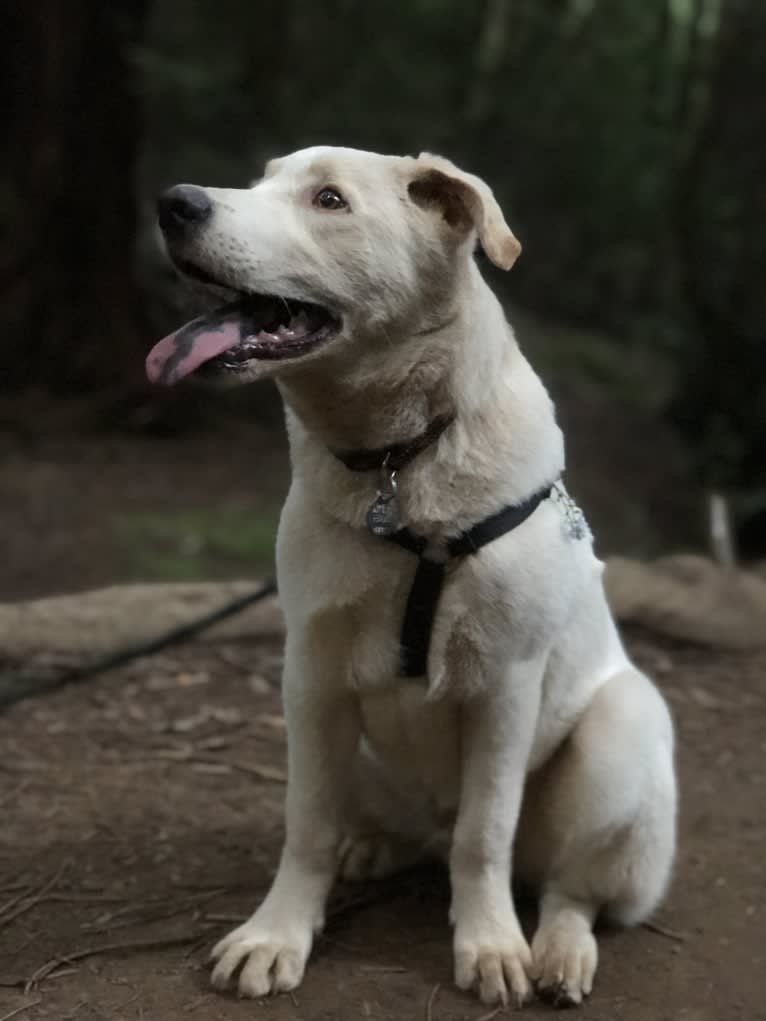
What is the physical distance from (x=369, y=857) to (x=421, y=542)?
4.04ft

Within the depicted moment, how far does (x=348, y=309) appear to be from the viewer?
2.95 m

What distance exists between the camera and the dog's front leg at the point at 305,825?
3.19 m

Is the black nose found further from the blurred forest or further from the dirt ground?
the blurred forest

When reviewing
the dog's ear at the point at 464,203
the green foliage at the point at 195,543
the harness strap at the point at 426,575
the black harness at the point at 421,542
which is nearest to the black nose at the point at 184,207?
the dog's ear at the point at 464,203

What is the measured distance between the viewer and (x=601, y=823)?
3.33 metres

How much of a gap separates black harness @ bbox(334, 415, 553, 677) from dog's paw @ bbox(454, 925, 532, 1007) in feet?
2.27

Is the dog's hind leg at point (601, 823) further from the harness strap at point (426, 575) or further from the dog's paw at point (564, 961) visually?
the harness strap at point (426, 575)

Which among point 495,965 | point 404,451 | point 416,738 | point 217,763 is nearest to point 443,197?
point 404,451

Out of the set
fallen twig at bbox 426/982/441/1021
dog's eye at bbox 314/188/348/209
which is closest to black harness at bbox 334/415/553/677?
dog's eye at bbox 314/188/348/209

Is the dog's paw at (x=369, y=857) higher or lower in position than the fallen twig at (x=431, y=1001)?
lower

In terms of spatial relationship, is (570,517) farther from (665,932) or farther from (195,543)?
(195,543)

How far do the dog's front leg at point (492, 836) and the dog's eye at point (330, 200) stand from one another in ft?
3.78

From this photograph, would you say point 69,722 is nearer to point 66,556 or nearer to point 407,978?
point 407,978

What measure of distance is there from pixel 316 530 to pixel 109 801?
1.67 metres
